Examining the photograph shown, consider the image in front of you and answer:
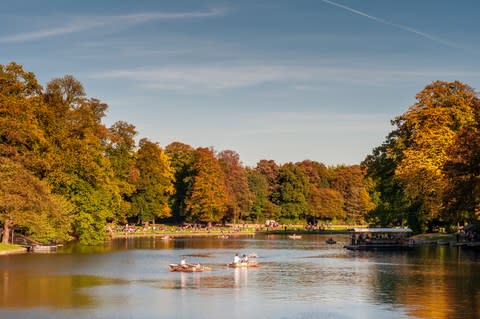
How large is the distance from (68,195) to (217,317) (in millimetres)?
57601

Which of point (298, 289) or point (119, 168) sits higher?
point (119, 168)

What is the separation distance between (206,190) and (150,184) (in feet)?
36.3

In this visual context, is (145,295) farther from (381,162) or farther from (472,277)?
(381,162)

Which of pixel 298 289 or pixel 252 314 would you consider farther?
pixel 298 289

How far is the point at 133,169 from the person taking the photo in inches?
4675

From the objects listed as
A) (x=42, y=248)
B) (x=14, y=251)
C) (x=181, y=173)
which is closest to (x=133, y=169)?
(x=181, y=173)

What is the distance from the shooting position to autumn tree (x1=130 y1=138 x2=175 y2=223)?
126m

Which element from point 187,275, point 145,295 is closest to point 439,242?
point 187,275

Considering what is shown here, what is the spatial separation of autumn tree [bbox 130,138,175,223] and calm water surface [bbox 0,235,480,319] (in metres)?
58.8

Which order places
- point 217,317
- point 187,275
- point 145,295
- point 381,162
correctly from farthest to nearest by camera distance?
point 381,162 < point 187,275 < point 145,295 < point 217,317

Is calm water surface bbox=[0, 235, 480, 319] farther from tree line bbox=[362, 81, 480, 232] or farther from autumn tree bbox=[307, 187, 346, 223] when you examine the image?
autumn tree bbox=[307, 187, 346, 223]

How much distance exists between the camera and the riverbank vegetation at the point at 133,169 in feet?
227

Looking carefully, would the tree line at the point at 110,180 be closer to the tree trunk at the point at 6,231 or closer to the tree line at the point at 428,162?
the tree trunk at the point at 6,231

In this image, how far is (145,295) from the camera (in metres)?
39.1
